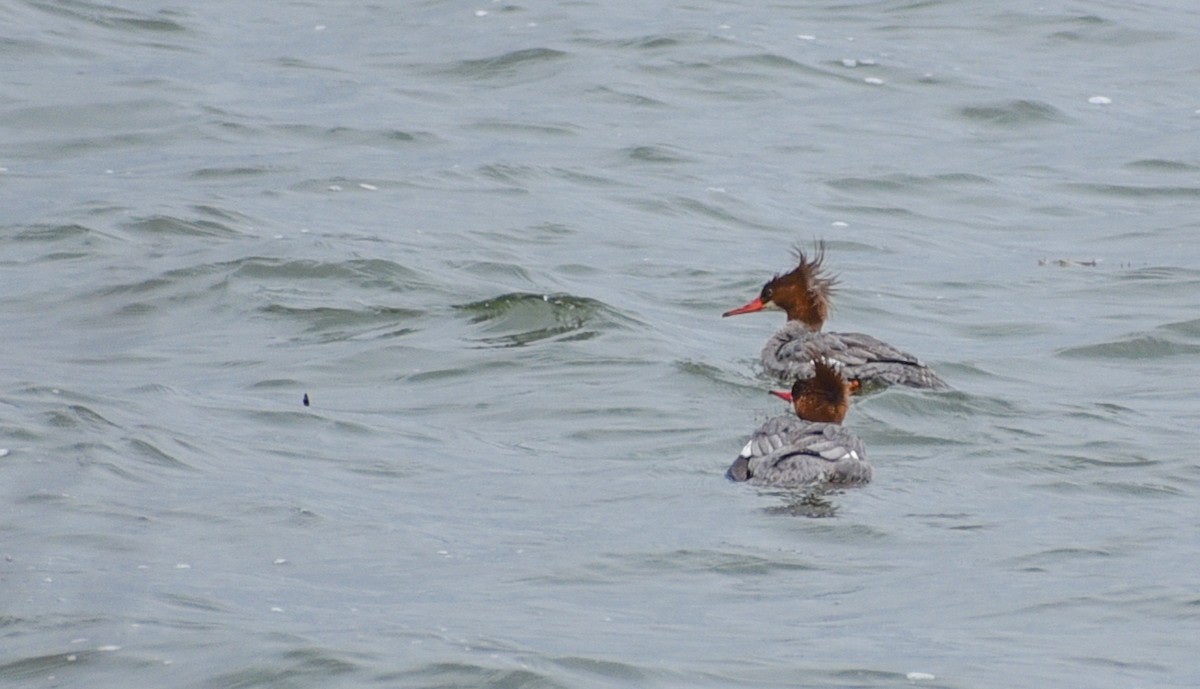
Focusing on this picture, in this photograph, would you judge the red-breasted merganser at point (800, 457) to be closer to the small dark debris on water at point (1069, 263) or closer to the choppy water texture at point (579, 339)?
the choppy water texture at point (579, 339)

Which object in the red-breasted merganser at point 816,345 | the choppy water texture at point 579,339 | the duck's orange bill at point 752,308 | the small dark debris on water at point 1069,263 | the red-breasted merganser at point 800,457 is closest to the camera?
the choppy water texture at point 579,339

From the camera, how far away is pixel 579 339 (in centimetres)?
1216

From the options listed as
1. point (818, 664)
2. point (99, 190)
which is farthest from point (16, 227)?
point (818, 664)

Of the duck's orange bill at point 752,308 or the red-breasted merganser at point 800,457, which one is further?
the duck's orange bill at point 752,308

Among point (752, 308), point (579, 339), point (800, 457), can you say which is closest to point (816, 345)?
point (752, 308)

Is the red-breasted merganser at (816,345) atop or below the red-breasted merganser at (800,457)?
below

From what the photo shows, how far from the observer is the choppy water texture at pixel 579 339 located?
707 centimetres

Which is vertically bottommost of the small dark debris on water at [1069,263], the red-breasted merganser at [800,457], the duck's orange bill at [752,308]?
the small dark debris on water at [1069,263]

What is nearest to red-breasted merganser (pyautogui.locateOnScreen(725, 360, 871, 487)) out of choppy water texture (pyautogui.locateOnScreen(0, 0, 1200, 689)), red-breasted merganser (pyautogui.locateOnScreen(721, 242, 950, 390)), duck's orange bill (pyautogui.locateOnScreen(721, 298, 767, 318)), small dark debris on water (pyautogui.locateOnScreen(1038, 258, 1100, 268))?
choppy water texture (pyautogui.locateOnScreen(0, 0, 1200, 689))

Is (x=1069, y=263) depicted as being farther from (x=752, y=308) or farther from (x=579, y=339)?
(x=579, y=339)

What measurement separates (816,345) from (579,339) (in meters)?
1.43

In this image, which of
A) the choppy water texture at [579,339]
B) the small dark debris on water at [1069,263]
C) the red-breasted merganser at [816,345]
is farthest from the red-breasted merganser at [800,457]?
the small dark debris on water at [1069,263]

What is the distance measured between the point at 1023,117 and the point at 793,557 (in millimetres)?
12243

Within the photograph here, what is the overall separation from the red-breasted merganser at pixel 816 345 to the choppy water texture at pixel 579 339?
187 mm
